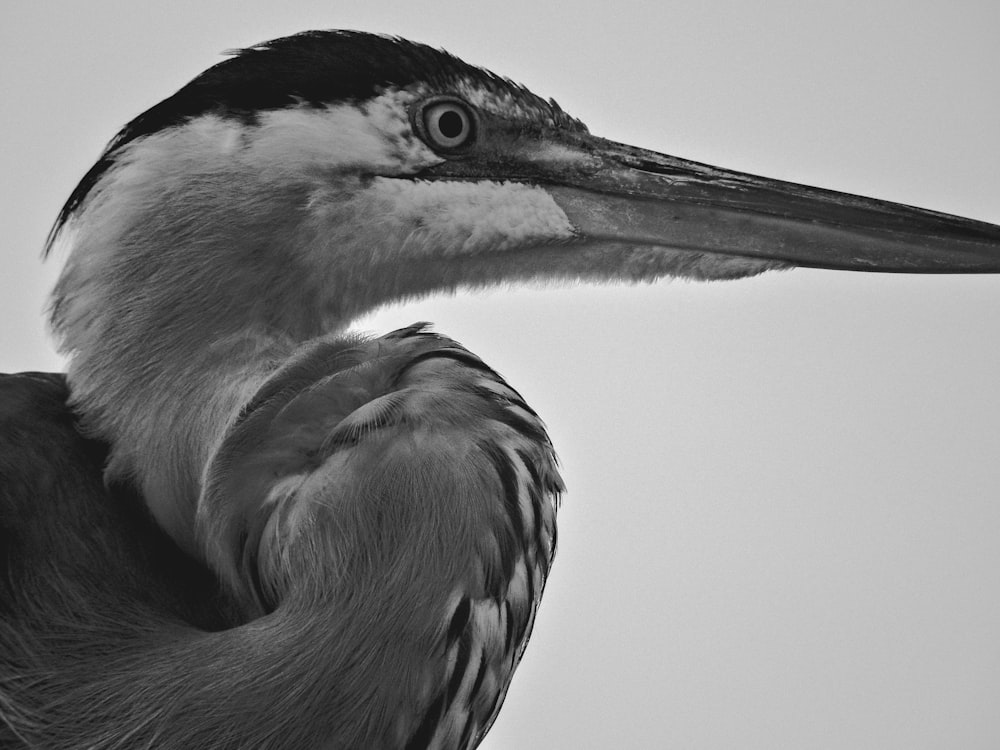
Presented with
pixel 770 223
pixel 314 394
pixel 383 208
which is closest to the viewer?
pixel 314 394

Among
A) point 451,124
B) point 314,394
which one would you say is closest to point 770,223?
point 451,124

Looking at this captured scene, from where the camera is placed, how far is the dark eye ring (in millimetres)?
1531

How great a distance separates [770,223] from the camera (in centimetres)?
163

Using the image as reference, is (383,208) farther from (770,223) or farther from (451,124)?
(770,223)

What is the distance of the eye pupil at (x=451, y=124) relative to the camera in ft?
5.07

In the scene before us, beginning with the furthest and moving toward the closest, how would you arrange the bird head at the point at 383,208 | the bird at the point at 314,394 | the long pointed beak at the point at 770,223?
the long pointed beak at the point at 770,223, the bird head at the point at 383,208, the bird at the point at 314,394

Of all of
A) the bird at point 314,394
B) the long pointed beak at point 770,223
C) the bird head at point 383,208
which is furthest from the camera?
the long pointed beak at point 770,223

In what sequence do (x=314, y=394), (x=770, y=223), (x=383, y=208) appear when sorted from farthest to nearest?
(x=770, y=223) → (x=383, y=208) → (x=314, y=394)

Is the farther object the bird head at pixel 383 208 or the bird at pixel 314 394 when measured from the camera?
the bird head at pixel 383 208

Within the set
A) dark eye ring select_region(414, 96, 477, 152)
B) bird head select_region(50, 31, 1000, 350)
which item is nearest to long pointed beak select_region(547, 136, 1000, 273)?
bird head select_region(50, 31, 1000, 350)

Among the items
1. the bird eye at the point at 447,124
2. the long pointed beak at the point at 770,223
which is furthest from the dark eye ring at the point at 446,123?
the long pointed beak at the point at 770,223

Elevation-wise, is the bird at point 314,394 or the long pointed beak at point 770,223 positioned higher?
the long pointed beak at point 770,223

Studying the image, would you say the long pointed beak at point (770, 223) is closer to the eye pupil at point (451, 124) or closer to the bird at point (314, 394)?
the bird at point (314, 394)

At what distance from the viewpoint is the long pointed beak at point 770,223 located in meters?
1.61
